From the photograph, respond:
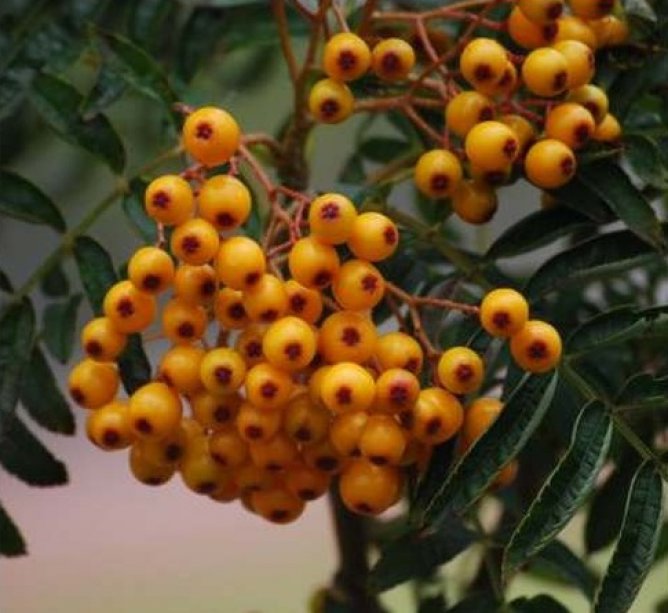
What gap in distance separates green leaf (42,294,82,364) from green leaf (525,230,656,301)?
0.27 metres

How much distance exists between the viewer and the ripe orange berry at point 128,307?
66cm

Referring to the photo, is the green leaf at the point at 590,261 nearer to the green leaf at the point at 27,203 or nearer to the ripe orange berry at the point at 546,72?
the ripe orange berry at the point at 546,72

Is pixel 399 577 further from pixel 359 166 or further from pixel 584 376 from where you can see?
pixel 359 166

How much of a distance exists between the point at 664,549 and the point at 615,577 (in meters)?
0.39

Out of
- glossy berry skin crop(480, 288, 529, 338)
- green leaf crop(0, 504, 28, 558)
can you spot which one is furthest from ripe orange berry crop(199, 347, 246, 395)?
green leaf crop(0, 504, 28, 558)

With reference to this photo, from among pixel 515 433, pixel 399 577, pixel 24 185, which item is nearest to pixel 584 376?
pixel 515 433

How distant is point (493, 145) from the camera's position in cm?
68

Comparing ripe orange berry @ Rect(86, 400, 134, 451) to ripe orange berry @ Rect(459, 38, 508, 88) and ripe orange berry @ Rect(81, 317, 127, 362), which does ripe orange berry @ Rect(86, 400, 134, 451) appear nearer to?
ripe orange berry @ Rect(81, 317, 127, 362)

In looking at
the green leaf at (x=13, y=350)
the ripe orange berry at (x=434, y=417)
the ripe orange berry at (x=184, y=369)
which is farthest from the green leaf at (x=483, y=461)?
the green leaf at (x=13, y=350)

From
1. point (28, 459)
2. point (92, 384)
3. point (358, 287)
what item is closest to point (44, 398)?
point (28, 459)

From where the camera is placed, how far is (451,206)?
79 centimetres

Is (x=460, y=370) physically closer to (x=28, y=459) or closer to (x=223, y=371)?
(x=223, y=371)

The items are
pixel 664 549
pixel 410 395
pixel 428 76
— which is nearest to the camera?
pixel 410 395

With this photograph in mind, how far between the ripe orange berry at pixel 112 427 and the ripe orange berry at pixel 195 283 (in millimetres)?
63
